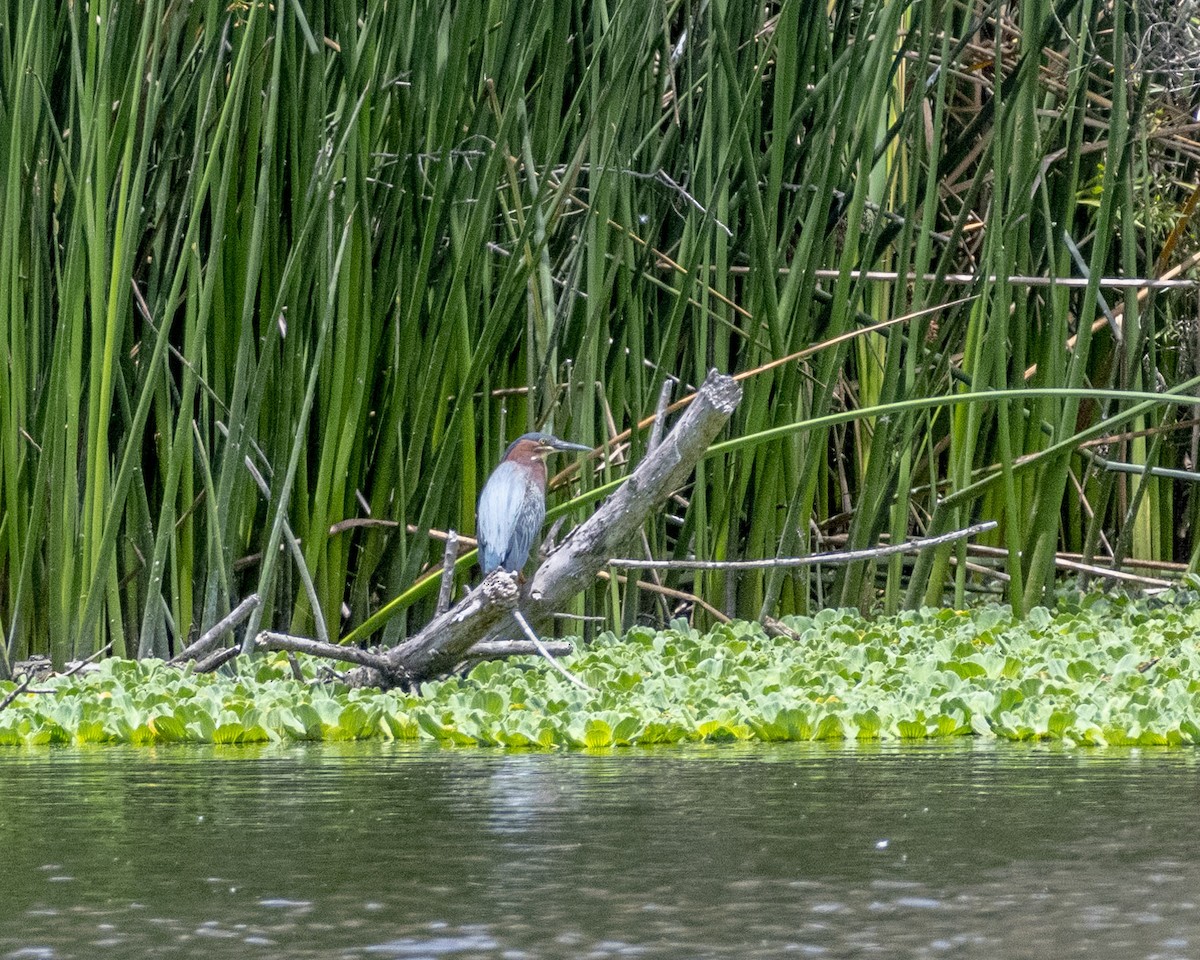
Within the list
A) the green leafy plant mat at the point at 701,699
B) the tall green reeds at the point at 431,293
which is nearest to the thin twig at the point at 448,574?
the green leafy plant mat at the point at 701,699

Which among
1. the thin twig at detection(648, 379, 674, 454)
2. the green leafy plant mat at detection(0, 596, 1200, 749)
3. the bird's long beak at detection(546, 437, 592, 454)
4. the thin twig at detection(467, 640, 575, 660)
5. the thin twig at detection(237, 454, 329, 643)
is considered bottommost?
the green leafy plant mat at detection(0, 596, 1200, 749)

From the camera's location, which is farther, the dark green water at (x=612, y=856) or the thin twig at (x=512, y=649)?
the thin twig at (x=512, y=649)

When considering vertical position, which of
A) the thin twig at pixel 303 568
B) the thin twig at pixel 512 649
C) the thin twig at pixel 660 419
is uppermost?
the thin twig at pixel 660 419

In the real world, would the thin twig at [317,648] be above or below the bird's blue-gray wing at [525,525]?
below

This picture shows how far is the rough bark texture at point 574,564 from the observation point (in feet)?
14.4

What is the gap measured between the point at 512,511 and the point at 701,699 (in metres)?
1.04

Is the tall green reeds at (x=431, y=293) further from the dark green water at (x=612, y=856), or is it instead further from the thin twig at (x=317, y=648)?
the dark green water at (x=612, y=856)

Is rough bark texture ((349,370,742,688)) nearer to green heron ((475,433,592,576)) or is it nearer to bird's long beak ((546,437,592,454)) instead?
green heron ((475,433,592,576))

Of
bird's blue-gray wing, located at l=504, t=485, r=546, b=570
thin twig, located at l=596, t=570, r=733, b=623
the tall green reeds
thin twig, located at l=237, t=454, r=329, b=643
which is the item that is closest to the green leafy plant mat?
thin twig, located at l=237, t=454, r=329, b=643

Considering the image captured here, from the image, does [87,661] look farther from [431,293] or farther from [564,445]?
[431,293]

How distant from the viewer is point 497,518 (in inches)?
194

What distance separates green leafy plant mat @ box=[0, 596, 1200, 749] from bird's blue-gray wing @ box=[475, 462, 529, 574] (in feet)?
0.94

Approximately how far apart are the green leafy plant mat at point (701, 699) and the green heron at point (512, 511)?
0.29 m

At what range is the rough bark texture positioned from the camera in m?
4.38
